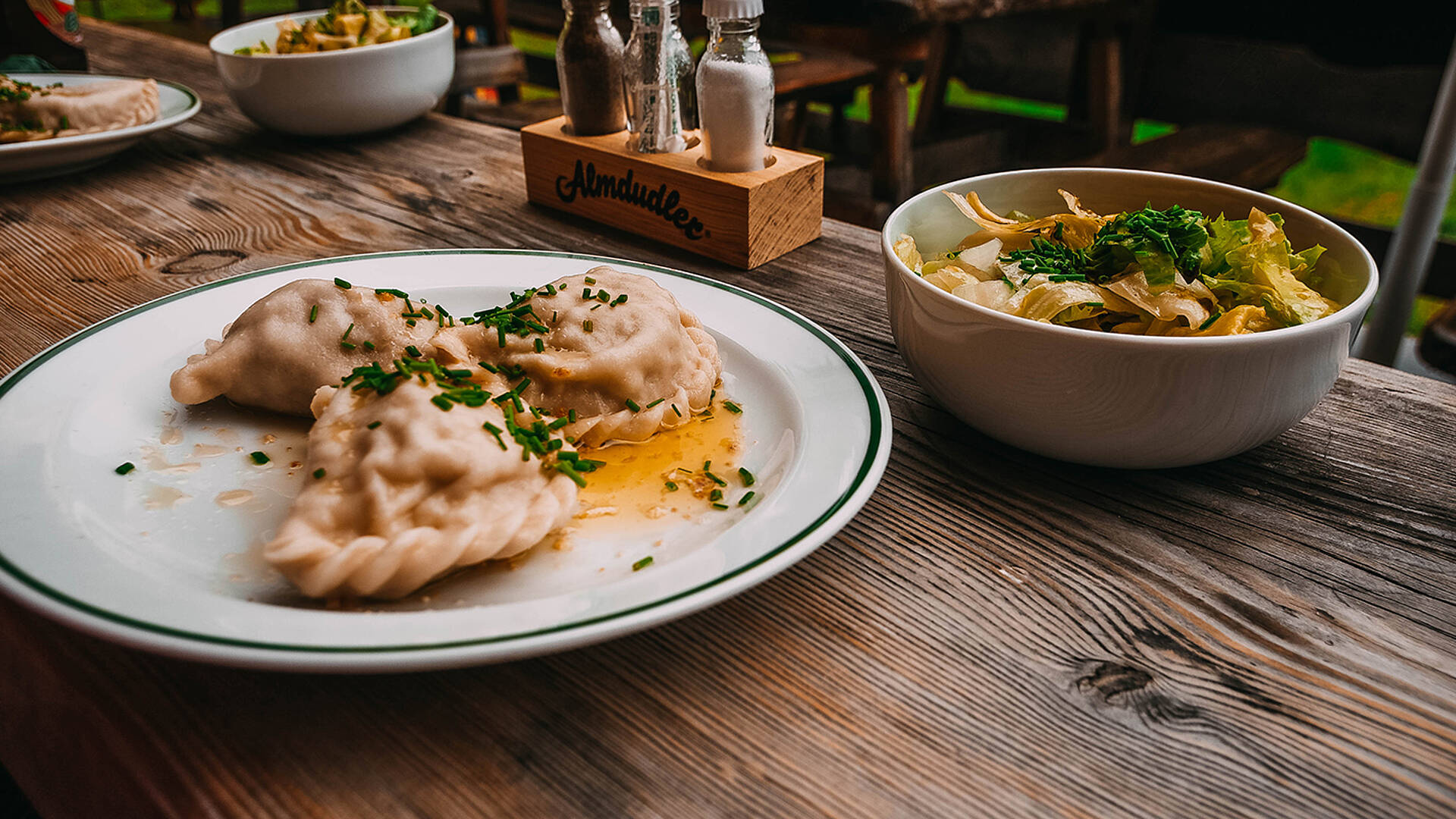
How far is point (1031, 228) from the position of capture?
1479mm

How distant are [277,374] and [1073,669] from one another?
1.11 meters

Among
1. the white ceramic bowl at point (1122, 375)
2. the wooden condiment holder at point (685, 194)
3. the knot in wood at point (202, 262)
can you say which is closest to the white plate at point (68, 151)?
the knot in wood at point (202, 262)

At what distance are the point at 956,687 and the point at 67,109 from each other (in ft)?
8.54

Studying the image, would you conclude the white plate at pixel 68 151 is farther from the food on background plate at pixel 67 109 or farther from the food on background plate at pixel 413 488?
the food on background plate at pixel 413 488

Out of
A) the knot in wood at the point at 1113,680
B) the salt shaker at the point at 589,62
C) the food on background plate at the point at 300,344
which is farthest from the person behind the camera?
the salt shaker at the point at 589,62

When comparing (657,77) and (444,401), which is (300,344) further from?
(657,77)

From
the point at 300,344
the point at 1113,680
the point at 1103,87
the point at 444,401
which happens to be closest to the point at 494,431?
the point at 444,401

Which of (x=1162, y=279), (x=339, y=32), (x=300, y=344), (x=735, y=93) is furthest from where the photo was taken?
(x=339, y=32)

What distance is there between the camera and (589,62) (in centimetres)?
221

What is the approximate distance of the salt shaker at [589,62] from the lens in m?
2.21

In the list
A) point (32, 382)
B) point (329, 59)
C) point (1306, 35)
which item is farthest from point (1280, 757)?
point (1306, 35)

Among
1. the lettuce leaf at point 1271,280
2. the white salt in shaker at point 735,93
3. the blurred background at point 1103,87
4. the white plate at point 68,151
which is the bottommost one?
the blurred background at point 1103,87

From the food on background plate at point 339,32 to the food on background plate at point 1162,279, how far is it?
2.04m

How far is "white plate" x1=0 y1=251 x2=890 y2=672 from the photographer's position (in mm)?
850
